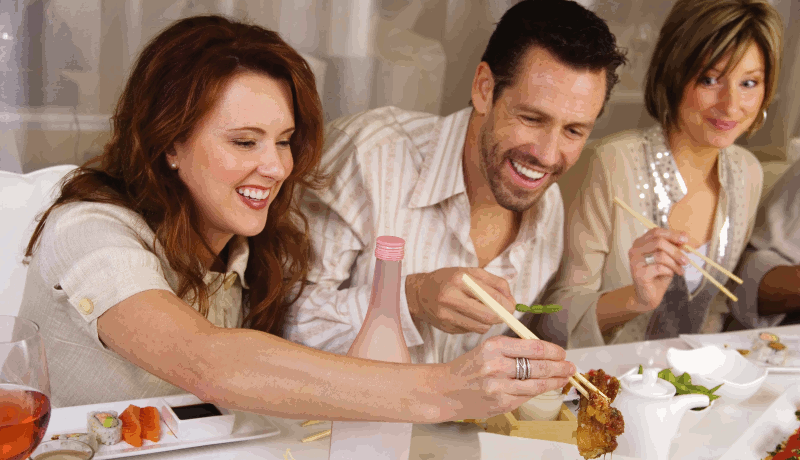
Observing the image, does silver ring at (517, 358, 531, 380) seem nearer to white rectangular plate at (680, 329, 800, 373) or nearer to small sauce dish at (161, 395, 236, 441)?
small sauce dish at (161, 395, 236, 441)

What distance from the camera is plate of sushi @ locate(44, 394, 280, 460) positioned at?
41.3 inches

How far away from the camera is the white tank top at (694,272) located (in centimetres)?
214

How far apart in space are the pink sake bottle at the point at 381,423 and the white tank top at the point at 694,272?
1.40 m

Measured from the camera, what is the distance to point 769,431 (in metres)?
1.32

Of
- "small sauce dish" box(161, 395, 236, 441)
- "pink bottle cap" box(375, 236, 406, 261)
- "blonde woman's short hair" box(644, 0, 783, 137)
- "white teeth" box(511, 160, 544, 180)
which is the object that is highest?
"blonde woman's short hair" box(644, 0, 783, 137)

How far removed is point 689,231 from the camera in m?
2.10

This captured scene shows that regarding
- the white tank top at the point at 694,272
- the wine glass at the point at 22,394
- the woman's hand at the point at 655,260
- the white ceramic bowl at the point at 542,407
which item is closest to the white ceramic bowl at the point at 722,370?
the woman's hand at the point at 655,260

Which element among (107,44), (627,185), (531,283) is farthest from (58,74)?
(627,185)

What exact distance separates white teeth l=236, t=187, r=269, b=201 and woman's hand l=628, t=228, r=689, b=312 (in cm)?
94

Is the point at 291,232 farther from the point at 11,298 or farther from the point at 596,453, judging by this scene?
the point at 596,453

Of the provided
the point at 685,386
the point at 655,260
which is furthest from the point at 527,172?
the point at 685,386

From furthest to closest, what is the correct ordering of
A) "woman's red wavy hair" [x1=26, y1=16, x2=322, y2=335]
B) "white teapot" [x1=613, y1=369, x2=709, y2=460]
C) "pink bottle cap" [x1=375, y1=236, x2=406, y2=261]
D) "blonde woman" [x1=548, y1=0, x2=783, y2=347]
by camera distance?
"blonde woman" [x1=548, y1=0, x2=783, y2=347] < "woman's red wavy hair" [x1=26, y1=16, x2=322, y2=335] < "white teapot" [x1=613, y1=369, x2=709, y2=460] < "pink bottle cap" [x1=375, y1=236, x2=406, y2=261]

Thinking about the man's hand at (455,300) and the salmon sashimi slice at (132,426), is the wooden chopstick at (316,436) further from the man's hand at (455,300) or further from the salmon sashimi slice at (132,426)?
the man's hand at (455,300)

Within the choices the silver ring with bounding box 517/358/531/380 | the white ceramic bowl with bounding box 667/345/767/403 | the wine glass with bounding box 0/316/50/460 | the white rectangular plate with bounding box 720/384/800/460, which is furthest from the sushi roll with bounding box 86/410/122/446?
the white ceramic bowl with bounding box 667/345/767/403
